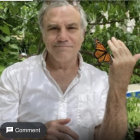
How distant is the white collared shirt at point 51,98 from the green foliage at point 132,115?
0.08 meters

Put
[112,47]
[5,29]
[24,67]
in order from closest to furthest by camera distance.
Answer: [112,47], [24,67], [5,29]

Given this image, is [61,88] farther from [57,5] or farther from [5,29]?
[5,29]

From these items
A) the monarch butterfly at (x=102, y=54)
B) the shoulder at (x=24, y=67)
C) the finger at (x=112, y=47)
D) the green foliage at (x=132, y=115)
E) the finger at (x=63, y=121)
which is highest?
the finger at (x=112, y=47)

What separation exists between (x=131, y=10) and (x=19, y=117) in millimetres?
366

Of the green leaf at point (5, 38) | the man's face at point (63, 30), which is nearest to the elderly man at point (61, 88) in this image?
the man's face at point (63, 30)

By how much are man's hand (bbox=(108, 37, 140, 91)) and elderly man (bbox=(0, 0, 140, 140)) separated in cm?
4

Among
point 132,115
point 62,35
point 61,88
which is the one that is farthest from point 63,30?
point 132,115

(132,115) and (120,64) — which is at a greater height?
(120,64)

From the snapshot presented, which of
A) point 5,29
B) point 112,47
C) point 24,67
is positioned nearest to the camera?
point 112,47

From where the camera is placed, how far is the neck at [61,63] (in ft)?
1.96

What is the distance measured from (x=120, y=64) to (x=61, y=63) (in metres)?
0.13

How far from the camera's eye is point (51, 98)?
0.59 metres

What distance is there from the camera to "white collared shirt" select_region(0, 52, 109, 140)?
1.93 feet

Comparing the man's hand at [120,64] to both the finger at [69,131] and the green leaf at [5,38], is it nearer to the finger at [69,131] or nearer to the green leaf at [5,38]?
the finger at [69,131]
